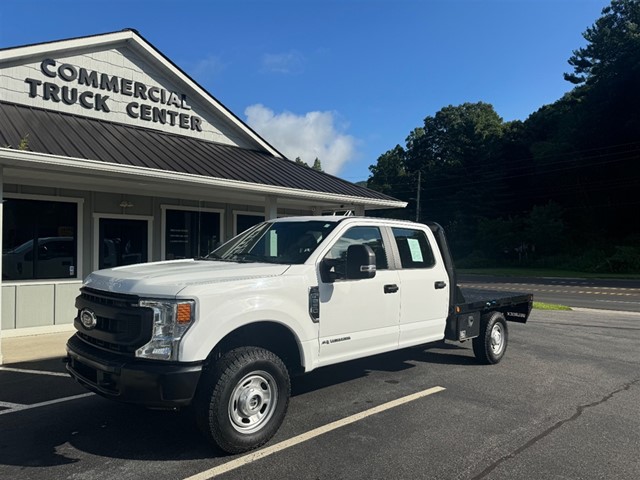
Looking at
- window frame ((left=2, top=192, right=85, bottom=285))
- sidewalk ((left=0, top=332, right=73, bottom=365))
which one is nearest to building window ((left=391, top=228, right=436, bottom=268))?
sidewalk ((left=0, top=332, right=73, bottom=365))

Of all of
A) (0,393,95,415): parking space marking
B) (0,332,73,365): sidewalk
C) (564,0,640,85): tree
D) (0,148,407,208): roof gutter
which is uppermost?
(564,0,640,85): tree

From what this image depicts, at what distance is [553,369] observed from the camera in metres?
6.84

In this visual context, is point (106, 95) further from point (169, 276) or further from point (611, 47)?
point (611, 47)

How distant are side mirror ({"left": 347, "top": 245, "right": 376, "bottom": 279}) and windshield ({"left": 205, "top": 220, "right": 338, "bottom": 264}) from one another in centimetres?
41

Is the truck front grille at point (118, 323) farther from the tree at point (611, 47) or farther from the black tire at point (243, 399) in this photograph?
the tree at point (611, 47)

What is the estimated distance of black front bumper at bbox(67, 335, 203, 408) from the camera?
3.56m

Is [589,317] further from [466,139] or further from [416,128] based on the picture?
[416,128]

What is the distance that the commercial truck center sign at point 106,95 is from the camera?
9555 mm

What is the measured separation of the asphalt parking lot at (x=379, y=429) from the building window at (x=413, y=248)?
148 cm

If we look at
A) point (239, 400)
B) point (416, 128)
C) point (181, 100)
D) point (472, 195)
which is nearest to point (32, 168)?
point (181, 100)

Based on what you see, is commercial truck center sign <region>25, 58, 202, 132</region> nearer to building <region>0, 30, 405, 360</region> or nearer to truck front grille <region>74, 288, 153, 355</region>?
building <region>0, 30, 405, 360</region>

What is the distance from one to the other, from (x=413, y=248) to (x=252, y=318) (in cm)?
259

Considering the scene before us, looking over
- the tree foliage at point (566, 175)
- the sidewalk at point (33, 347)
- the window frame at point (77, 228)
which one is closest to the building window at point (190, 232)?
the window frame at point (77, 228)

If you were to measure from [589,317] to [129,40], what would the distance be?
43.1ft
